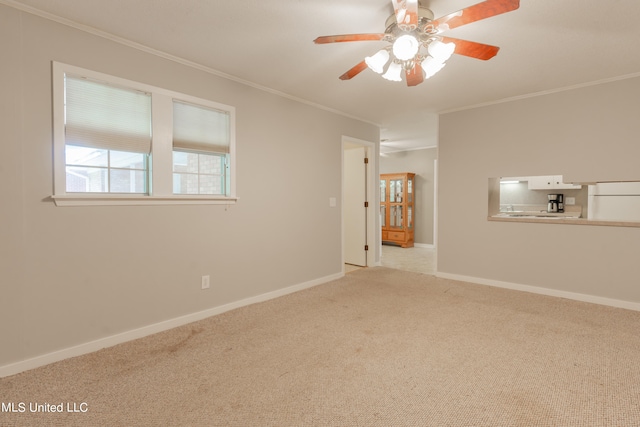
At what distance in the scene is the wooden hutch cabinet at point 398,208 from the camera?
297 inches

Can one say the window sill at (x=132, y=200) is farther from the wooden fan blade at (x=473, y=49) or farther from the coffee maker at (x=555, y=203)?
the coffee maker at (x=555, y=203)

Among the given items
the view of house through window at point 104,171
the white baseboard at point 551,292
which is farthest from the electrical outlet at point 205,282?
the white baseboard at point 551,292

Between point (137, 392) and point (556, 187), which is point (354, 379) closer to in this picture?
point (137, 392)

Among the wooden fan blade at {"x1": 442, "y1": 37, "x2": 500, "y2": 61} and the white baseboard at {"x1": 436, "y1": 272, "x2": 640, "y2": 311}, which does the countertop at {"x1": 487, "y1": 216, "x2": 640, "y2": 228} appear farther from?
the wooden fan blade at {"x1": 442, "y1": 37, "x2": 500, "y2": 61}

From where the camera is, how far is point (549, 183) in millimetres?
4047

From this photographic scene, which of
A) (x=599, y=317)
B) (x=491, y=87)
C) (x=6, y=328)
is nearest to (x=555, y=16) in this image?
(x=491, y=87)

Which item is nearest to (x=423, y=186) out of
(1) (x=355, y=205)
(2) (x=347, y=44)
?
(1) (x=355, y=205)

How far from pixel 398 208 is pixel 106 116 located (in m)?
6.37

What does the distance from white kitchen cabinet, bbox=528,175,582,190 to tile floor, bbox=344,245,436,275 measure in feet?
6.00

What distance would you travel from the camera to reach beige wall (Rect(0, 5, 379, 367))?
2.08 meters

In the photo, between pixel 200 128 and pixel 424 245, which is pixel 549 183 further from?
pixel 200 128

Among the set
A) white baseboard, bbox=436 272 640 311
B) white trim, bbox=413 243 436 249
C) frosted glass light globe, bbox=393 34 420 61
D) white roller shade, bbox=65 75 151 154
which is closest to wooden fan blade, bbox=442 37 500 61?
frosted glass light globe, bbox=393 34 420 61

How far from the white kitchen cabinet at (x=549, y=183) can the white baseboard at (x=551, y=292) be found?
1.28m

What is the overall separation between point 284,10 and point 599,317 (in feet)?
12.8
